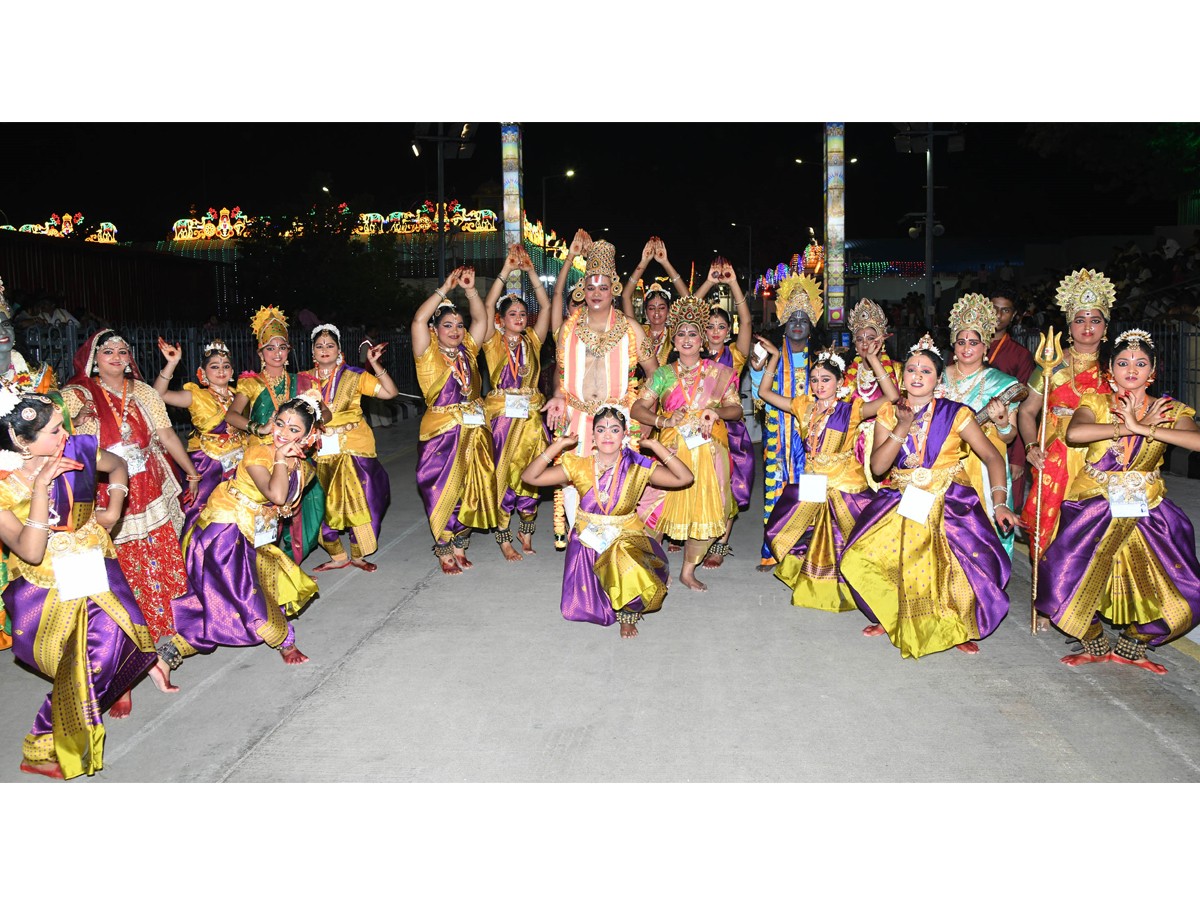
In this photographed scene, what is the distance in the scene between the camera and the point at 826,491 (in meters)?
6.38

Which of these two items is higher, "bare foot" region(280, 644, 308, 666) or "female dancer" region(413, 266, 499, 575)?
"female dancer" region(413, 266, 499, 575)

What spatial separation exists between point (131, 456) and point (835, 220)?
20.1 metres

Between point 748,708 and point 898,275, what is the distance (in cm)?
4392

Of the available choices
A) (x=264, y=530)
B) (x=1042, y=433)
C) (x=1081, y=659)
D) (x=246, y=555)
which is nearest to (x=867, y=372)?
(x=1042, y=433)

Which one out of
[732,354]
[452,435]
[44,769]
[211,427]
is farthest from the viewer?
[732,354]

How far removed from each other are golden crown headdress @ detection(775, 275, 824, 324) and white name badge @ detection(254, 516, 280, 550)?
14.5 feet

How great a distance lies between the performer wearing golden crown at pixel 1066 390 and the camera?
5770mm

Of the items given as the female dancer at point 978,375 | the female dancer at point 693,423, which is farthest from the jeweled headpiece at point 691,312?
the female dancer at point 978,375

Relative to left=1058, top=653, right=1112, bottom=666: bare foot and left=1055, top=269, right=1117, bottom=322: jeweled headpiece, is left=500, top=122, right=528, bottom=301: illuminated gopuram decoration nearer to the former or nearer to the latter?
left=1055, top=269, right=1117, bottom=322: jeweled headpiece

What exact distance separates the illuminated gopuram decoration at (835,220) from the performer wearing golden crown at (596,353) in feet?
52.0

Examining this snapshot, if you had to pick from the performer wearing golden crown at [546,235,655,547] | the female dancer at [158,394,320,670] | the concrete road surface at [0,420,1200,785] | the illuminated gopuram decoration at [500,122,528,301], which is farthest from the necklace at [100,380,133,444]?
the illuminated gopuram decoration at [500,122,528,301]

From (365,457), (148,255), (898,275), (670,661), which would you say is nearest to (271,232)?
(148,255)

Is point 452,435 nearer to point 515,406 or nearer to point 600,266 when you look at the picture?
point 515,406

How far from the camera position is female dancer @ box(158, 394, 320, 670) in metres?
5.12
